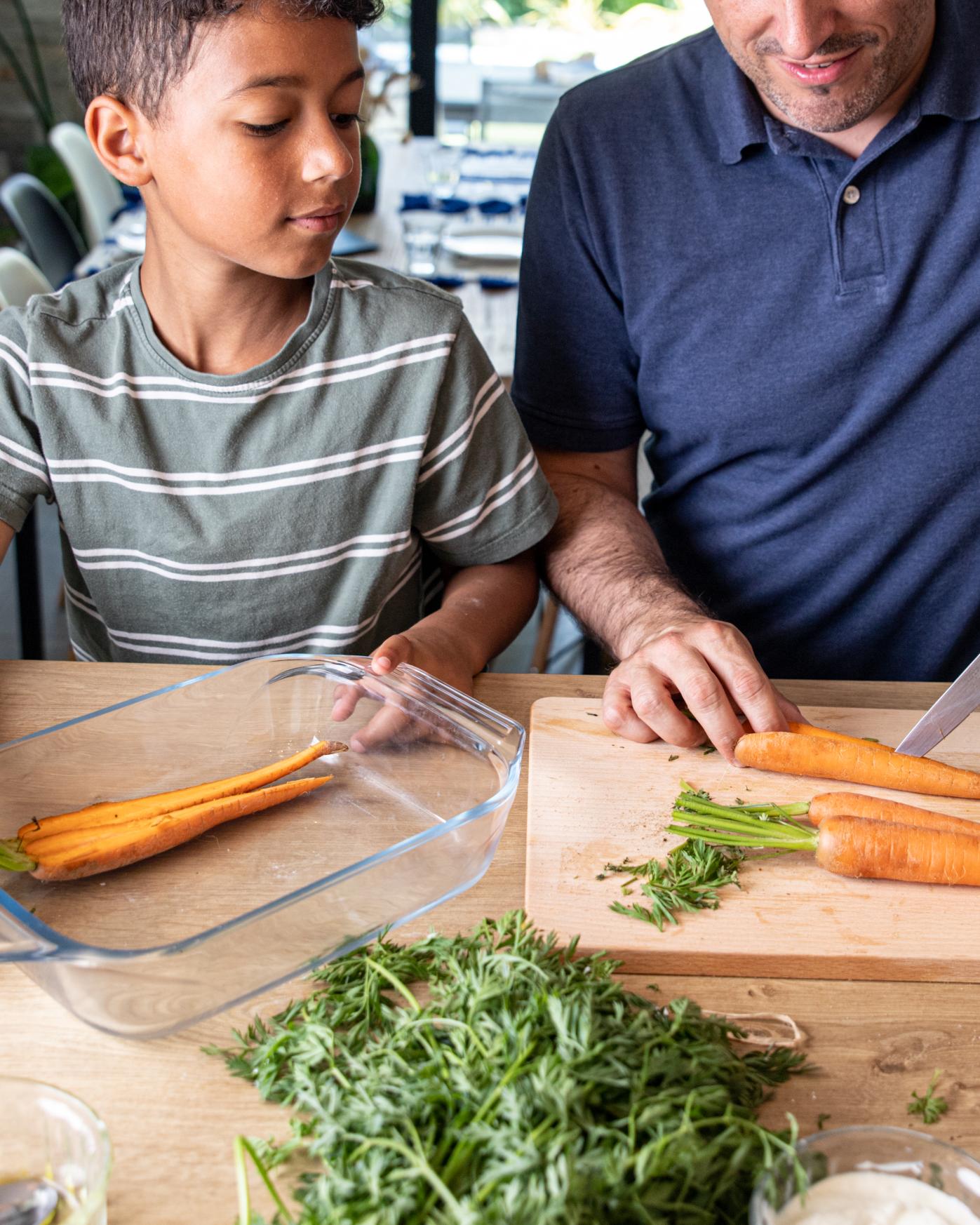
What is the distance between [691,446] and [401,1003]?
1073 mm

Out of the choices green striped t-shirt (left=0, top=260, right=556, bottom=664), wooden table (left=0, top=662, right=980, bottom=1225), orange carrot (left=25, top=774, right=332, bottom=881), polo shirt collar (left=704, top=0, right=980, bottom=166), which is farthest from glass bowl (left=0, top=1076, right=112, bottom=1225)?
polo shirt collar (left=704, top=0, right=980, bottom=166)

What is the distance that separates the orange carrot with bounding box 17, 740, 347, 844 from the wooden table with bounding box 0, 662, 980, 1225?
132 millimetres

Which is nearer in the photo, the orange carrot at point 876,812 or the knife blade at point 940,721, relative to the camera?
the orange carrot at point 876,812

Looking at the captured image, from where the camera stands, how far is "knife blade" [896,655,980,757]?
120 centimetres

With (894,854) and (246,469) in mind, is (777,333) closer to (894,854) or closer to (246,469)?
(246,469)

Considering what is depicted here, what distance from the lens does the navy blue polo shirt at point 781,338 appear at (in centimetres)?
155

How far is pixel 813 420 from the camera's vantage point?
164 centimetres

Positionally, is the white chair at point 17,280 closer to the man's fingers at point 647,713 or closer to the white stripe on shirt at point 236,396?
the white stripe on shirt at point 236,396

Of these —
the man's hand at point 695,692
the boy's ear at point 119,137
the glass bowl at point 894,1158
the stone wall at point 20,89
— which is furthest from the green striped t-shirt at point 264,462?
the stone wall at point 20,89

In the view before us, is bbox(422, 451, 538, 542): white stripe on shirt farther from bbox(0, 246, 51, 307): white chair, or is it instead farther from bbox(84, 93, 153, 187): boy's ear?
bbox(0, 246, 51, 307): white chair

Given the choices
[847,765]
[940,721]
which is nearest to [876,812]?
[847,765]

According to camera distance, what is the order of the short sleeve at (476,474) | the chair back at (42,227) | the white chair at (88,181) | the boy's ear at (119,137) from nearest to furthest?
the boy's ear at (119,137) < the short sleeve at (476,474) < the chair back at (42,227) < the white chair at (88,181)

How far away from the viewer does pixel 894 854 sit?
102cm

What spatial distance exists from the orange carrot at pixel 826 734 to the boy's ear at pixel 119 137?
Result: 2.99 ft
